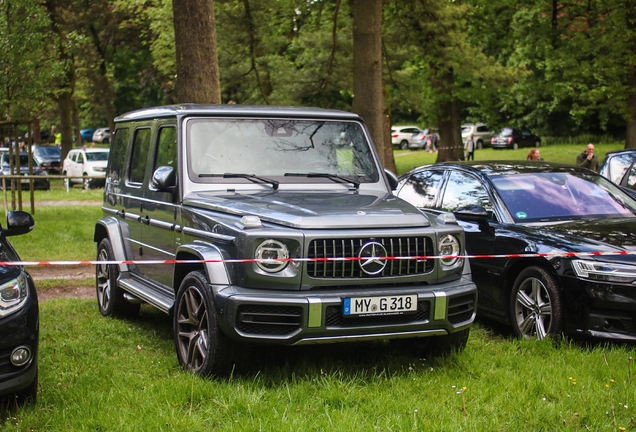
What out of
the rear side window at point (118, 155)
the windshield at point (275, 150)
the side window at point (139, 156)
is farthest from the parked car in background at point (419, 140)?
the windshield at point (275, 150)

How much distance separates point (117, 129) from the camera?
8750mm

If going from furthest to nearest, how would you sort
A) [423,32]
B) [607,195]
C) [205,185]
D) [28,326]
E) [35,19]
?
1. [423,32]
2. [35,19]
3. [607,195]
4. [205,185]
5. [28,326]

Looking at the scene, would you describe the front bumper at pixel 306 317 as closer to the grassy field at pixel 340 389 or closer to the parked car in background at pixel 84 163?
the grassy field at pixel 340 389

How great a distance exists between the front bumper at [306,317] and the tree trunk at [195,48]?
21.0 ft

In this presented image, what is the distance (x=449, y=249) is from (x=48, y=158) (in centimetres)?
3923

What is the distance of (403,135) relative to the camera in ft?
211

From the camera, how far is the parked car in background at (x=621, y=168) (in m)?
11.2

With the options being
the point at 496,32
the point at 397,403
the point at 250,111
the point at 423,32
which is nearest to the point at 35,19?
the point at 423,32

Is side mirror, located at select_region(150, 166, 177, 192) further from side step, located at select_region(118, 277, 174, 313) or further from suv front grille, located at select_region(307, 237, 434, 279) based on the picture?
suv front grille, located at select_region(307, 237, 434, 279)

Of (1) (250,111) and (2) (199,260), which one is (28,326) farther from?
(1) (250,111)

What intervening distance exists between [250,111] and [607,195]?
3699 mm

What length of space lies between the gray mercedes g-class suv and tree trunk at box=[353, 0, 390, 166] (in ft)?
22.3

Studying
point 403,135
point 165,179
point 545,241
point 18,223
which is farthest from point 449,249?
point 403,135

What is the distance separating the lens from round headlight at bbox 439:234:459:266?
5.90 m
